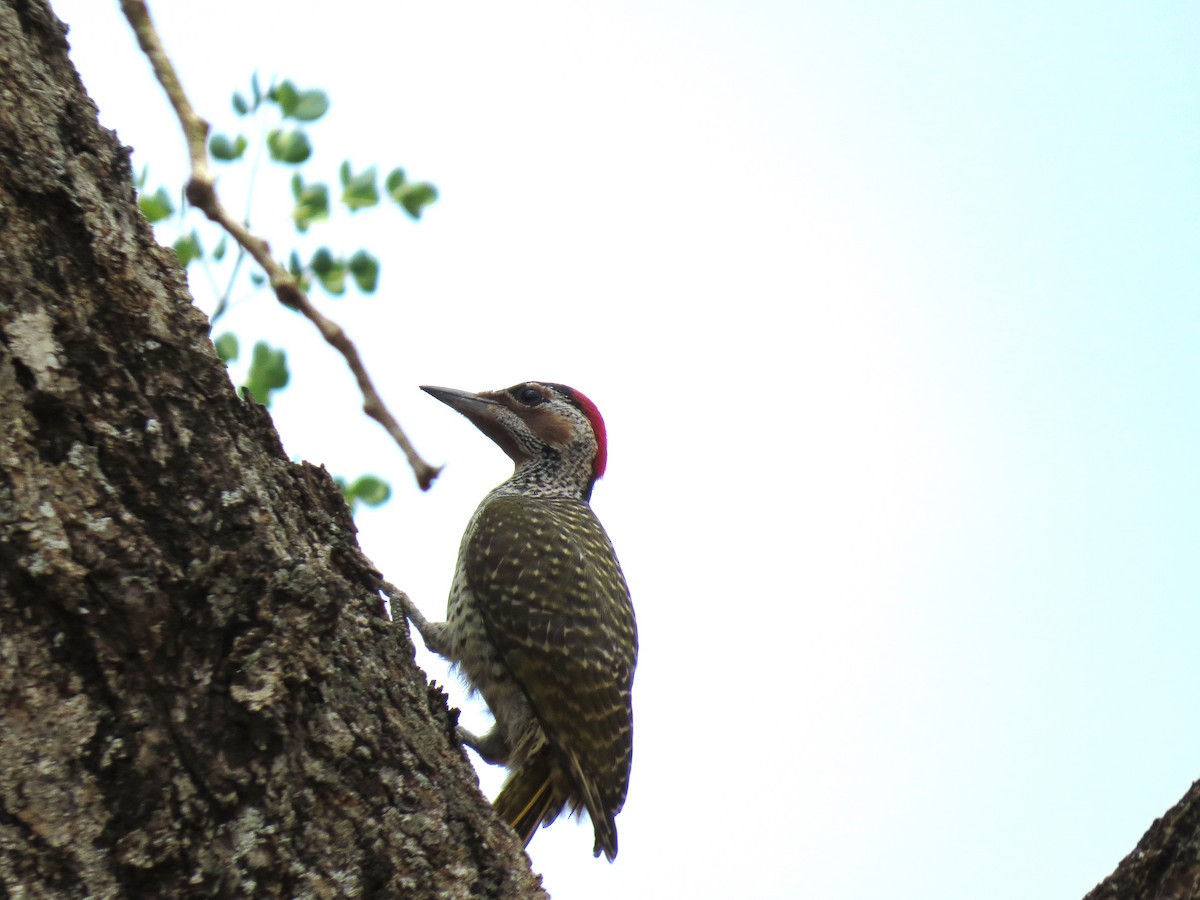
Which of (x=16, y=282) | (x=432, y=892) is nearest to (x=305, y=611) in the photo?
(x=432, y=892)

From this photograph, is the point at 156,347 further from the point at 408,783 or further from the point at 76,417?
the point at 408,783

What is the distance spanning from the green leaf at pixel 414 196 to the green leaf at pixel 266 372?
749mm

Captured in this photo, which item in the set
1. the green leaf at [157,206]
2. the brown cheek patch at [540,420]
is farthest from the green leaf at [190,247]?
the brown cheek patch at [540,420]

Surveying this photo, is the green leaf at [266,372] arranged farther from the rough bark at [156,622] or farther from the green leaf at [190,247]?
the rough bark at [156,622]

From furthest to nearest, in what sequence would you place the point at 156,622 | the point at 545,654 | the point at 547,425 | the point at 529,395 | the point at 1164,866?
the point at 529,395 → the point at 547,425 → the point at 545,654 → the point at 1164,866 → the point at 156,622

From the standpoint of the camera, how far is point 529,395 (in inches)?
247

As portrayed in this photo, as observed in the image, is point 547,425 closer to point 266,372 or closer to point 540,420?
point 540,420

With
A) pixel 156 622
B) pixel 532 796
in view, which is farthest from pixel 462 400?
pixel 156 622

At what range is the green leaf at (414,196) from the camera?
16.6ft

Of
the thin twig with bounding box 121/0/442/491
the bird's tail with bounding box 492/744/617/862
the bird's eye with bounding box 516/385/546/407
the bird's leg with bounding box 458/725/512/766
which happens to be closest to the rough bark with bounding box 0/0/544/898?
the thin twig with bounding box 121/0/442/491

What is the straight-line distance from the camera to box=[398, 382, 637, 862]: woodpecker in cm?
448

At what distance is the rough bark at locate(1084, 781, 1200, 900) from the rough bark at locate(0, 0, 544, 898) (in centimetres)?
89

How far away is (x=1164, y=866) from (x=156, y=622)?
4.93ft

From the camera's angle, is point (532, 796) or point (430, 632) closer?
point (532, 796)
